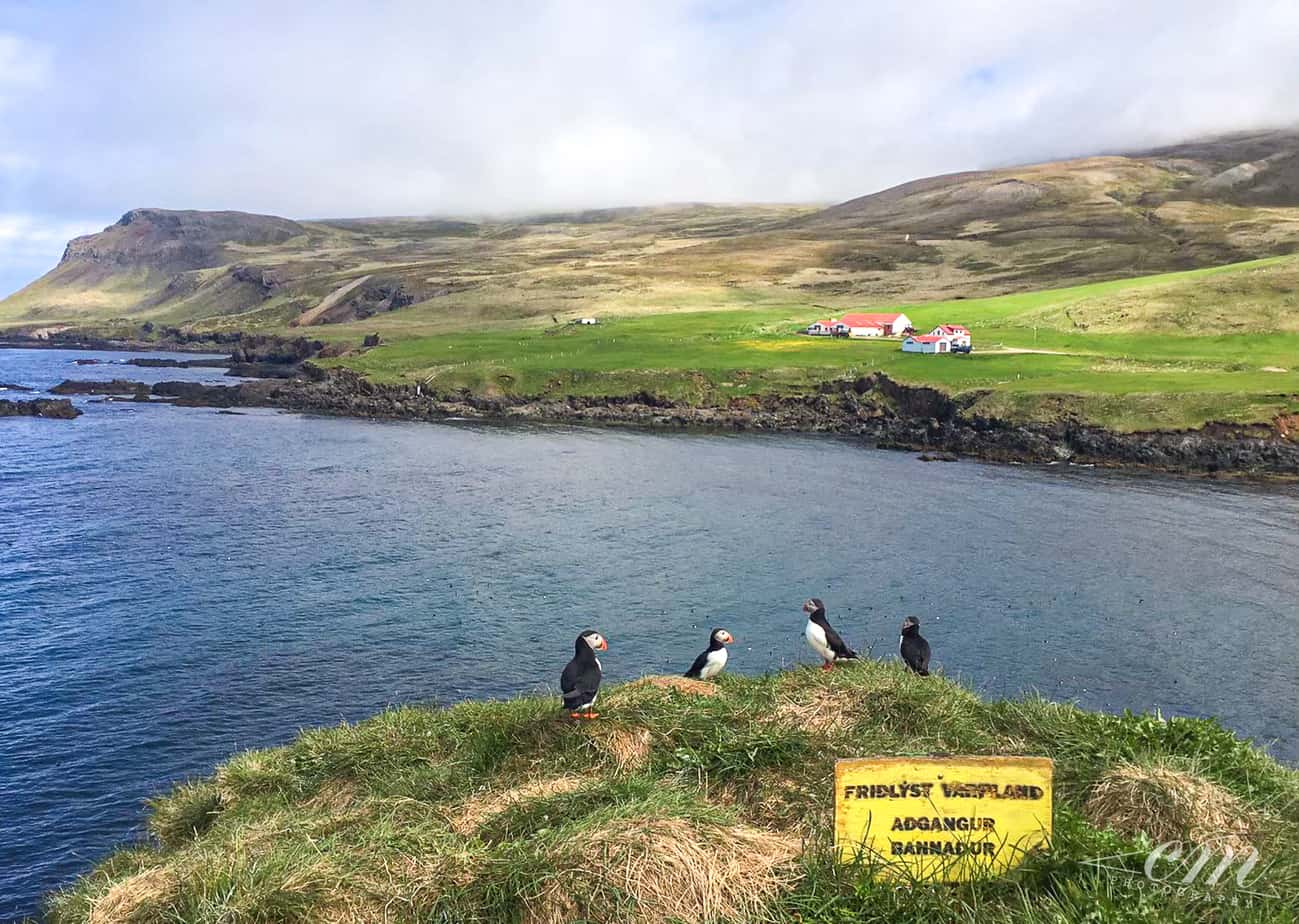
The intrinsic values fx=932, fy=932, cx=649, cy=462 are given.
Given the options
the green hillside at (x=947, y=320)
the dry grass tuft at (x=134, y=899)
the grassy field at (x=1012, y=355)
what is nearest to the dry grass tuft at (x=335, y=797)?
the dry grass tuft at (x=134, y=899)

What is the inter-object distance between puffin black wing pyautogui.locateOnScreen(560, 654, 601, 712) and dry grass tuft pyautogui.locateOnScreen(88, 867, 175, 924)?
20.0 feet

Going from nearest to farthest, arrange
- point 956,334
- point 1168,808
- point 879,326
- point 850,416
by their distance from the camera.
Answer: point 1168,808 < point 850,416 < point 956,334 < point 879,326

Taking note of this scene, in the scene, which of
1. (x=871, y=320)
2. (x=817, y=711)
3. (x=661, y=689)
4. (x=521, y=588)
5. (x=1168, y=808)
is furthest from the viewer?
(x=871, y=320)

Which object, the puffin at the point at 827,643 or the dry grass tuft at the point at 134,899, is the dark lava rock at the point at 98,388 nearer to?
the puffin at the point at 827,643

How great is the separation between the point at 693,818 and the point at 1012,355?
97613mm

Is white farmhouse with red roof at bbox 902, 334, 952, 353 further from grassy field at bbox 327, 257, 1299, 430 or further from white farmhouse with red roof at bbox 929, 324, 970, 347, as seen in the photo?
grassy field at bbox 327, 257, 1299, 430

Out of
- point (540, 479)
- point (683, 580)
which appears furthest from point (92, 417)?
point (683, 580)

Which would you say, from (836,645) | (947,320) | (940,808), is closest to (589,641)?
(836,645)

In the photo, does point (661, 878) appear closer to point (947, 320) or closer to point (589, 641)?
point (589, 641)

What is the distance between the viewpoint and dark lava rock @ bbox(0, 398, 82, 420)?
322ft

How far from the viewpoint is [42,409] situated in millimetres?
99375

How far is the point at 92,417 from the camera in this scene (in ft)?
325

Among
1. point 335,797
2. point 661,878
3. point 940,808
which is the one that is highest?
point 940,808

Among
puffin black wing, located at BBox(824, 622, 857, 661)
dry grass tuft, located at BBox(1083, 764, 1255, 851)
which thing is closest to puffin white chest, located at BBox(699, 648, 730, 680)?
puffin black wing, located at BBox(824, 622, 857, 661)
